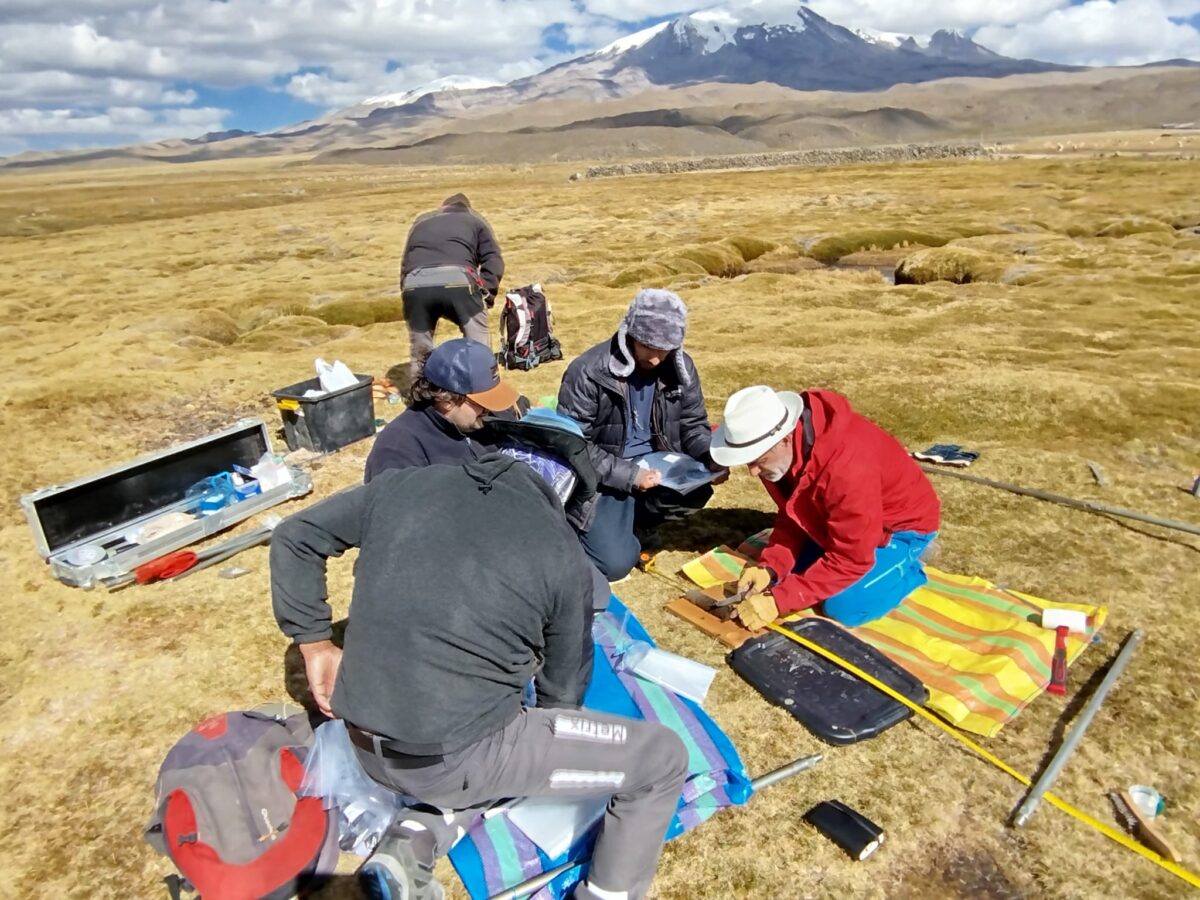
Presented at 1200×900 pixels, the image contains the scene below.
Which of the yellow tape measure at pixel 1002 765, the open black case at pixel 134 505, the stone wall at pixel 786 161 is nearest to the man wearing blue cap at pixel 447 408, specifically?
the yellow tape measure at pixel 1002 765

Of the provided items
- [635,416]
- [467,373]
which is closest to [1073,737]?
[635,416]

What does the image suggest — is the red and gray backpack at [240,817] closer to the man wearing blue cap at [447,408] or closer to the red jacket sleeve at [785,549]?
the man wearing blue cap at [447,408]

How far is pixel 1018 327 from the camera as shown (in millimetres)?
15250

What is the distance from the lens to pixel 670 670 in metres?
5.66

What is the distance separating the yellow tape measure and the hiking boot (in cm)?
314

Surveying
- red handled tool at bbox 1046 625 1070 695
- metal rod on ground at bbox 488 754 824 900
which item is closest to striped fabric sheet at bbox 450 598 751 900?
metal rod on ground at bbox 488 754 824 900

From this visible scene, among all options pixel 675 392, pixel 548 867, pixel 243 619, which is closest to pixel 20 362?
pixel 243 619

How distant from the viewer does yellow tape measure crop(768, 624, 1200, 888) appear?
13.6 ft

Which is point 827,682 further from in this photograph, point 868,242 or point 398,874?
point 868,242

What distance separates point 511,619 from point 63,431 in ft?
33.8

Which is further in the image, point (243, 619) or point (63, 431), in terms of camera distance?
point (63, 431)

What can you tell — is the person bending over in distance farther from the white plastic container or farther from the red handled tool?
the red handled tool

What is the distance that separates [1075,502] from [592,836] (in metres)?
6.45

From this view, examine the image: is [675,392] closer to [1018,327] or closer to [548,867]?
[548,867]
